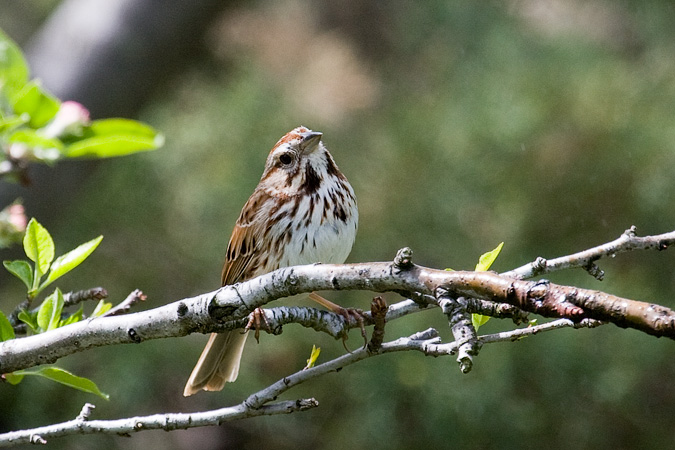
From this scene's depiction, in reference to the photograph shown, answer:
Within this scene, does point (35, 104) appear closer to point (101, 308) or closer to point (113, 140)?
point (113, 140)

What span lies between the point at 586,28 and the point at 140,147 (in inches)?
149

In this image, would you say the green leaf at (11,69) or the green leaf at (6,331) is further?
the green leaf at (11,69)

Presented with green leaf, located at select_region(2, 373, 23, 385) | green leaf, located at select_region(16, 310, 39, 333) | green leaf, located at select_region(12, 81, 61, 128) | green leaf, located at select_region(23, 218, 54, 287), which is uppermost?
green leaf, located at select_region(12, 81, 61, 128)

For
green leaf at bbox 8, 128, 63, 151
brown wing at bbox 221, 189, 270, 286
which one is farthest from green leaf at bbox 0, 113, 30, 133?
brown wing at bbox 221, 189, 270, 286

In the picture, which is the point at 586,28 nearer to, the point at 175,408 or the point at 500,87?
the point at 500,87

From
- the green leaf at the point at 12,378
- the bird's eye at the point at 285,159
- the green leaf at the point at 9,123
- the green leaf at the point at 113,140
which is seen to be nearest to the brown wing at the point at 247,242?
the bird's eye at the point at 285,159

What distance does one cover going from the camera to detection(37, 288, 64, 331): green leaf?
1.70 metres

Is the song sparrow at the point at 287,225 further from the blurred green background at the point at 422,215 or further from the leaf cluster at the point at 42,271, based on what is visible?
the blurred green background at the point at 422,215

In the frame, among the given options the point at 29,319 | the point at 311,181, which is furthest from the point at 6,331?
the point at 311,181

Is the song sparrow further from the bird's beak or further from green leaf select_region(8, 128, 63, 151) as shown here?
green leaf select_region(8, 128, 63, 151)

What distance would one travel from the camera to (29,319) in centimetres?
172

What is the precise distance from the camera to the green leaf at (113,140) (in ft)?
6.50

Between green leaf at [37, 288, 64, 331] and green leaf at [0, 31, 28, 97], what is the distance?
568 millimetres

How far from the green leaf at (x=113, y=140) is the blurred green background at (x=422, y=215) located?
175cm
